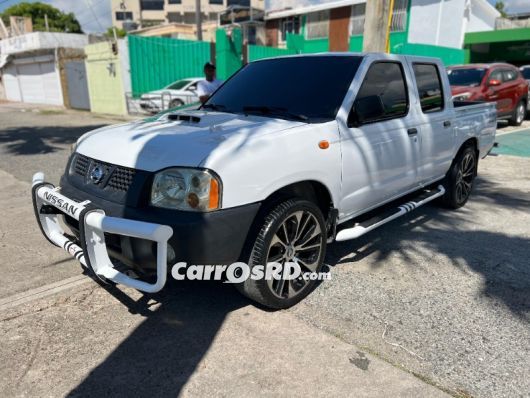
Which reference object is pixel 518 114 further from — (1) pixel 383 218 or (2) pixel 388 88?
(1) pixel 383 218

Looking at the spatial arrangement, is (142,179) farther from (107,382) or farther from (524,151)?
(524,151)

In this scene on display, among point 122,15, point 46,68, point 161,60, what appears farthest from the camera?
point 122,15

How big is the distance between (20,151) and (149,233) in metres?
8.93

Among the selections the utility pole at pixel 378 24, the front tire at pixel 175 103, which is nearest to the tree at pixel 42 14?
the front tire at pixel 175 103

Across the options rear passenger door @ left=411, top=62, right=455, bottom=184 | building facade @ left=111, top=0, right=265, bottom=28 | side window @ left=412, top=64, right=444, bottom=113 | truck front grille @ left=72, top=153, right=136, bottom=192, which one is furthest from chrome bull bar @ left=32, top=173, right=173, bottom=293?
building facade @ left=111, top=0, right=265, bottom=28

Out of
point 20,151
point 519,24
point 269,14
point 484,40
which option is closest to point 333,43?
point 269,14

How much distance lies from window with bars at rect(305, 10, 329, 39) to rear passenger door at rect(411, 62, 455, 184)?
79.8 feet

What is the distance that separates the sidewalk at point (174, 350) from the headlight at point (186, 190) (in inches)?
36.7

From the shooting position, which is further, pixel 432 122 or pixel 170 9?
pixel 170 9

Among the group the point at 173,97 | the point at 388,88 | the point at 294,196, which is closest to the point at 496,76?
the point at 388,88

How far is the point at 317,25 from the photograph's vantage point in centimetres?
2769

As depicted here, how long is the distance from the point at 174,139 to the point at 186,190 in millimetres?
459

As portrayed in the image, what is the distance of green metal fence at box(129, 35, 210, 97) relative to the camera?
18.7m

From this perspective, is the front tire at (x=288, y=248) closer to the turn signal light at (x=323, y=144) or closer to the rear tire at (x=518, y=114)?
the turn signal light at (x=323, y=144)
